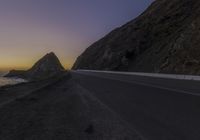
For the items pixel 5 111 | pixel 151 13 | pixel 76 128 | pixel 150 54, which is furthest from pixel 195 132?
pixel 151 13

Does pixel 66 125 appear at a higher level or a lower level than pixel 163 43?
lower

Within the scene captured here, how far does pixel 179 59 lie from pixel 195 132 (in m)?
43.1

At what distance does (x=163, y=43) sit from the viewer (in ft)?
214

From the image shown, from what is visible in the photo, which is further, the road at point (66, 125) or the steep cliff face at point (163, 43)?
the steep cliff face at point (163, 43)

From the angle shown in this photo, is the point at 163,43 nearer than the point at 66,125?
No

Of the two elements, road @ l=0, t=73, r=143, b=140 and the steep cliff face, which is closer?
road @ l=0, t=73, r=143, b=140

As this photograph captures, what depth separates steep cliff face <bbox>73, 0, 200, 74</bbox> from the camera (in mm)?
50000

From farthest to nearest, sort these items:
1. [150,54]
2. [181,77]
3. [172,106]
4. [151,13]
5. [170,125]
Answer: [151,13]
[150,54]
[181,77]
[172,106]
[170,125]

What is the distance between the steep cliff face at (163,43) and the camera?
5000 centimetres

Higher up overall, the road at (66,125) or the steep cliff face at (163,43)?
the steep cliff face at (163,43)

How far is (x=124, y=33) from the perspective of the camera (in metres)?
96.6

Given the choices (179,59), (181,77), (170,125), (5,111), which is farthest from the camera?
(179,59)

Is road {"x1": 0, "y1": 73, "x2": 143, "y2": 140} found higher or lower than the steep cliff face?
lower

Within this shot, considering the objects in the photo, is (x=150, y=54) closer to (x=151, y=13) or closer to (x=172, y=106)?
(x=151, y=13)
